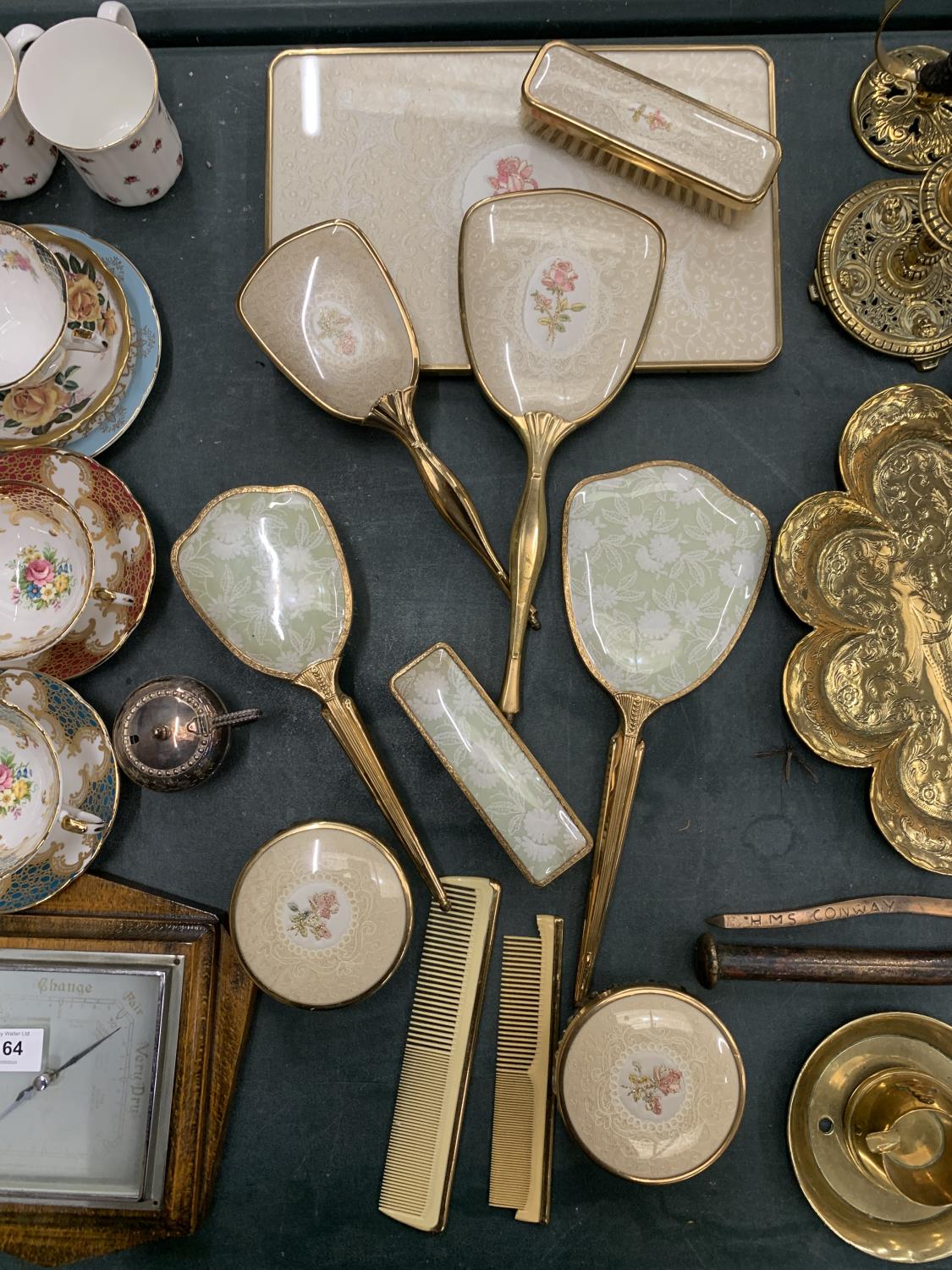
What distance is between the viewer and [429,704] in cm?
106

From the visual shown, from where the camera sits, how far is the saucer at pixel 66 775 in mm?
1083

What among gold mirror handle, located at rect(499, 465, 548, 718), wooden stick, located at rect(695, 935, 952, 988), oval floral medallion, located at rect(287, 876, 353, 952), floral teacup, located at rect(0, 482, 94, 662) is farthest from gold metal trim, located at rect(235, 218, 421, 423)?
wooden stick, located at rect(695, 935, 952, 988)

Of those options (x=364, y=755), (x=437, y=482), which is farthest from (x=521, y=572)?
(x=364, y=755)

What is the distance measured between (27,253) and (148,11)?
446 mm

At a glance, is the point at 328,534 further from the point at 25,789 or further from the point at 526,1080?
the point at 526,1080

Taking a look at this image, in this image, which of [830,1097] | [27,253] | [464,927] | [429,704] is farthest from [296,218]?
[830,1097]

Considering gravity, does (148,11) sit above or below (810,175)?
above

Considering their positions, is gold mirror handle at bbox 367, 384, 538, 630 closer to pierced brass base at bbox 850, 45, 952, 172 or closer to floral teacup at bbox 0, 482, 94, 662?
floral teacup at bbox 0, 482, 94, 662

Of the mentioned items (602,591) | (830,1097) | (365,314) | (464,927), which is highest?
(365,314)

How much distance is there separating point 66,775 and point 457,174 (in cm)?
96

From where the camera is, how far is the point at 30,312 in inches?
45.5

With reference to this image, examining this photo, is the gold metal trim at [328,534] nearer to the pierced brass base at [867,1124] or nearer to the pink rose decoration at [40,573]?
the pink rose decoration at [40,573]

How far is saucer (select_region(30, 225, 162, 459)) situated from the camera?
1168 millimetres

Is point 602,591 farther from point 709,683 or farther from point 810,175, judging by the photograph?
point 810,175
